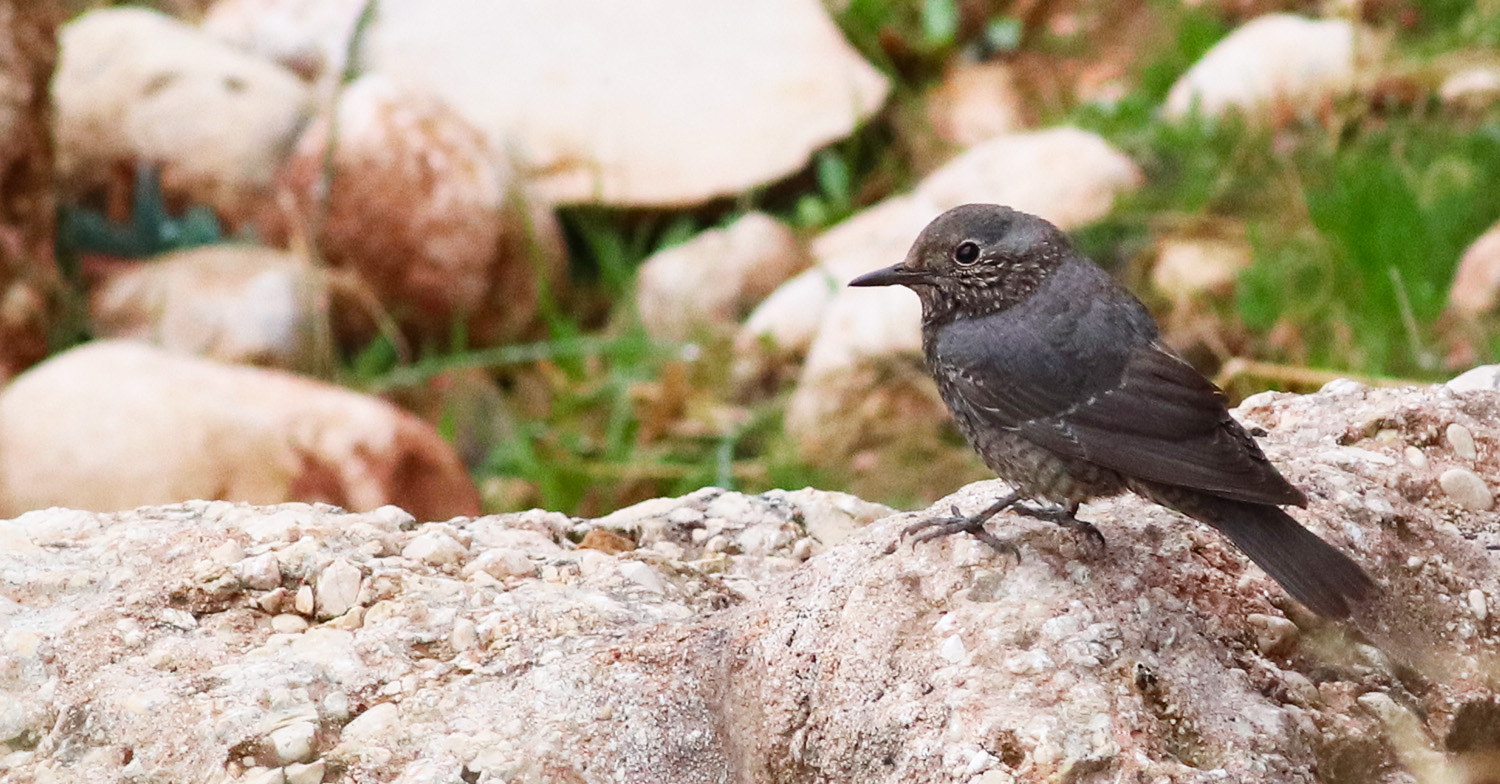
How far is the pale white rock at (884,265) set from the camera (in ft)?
19.4

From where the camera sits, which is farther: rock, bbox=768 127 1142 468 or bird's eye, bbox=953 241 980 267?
rock, bbox=768 127 1142 468

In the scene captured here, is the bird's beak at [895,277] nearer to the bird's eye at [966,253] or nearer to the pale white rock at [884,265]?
the bird's eye at [966,253]

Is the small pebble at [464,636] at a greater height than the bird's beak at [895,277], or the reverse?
the bird's beak at [895,277]

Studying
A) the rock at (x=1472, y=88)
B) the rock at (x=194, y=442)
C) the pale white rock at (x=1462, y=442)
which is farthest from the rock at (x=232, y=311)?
the rock at (x=1472, y=88)

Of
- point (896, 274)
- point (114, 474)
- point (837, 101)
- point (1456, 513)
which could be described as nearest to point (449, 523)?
point (896, 274)

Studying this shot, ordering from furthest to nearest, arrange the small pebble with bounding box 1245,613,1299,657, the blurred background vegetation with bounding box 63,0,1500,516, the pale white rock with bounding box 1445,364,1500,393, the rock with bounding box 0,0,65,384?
the rock with bounding box 0,0,65,384
the blurred background vegetation with bounding box 63,0,1500,516
the pale white rock with bounding box 1445,364,1500,393
the small pebble with bounding box 1245,613,1299,657

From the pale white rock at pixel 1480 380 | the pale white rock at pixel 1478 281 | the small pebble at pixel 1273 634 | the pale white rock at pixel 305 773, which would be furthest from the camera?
the pale white rock at pixel 1478 281

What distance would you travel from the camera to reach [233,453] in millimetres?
4934

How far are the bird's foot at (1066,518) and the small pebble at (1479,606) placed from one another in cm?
62

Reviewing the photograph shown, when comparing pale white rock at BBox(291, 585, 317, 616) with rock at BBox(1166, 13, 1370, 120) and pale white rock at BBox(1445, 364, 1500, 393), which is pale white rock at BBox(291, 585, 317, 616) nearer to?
pale white rock at BBox(1445, 364, 1500, 393)

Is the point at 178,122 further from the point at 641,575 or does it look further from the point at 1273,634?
the point at 1273,634

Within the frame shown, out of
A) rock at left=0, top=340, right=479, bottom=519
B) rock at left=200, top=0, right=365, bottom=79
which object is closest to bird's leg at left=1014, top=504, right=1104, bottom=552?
rock at left=0, top=340, right=479, bottom=519

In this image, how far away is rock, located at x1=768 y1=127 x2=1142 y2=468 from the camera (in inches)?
232

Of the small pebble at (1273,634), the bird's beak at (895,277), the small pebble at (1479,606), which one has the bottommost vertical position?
the small pebble at (1479,606)
